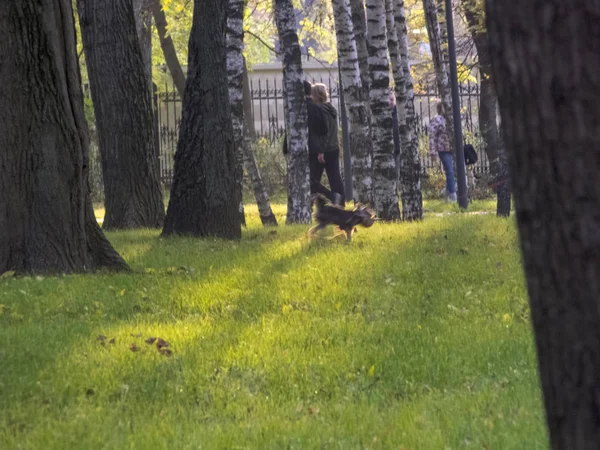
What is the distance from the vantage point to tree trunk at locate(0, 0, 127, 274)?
26.7 ft

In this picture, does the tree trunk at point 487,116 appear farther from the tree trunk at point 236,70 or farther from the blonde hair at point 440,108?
the tree trunk at point 236,70

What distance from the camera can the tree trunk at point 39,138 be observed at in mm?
8148

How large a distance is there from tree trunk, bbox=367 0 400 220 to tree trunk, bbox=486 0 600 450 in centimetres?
1157

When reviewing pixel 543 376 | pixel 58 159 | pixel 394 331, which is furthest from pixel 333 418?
pixel 58 159

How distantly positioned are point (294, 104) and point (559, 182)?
1235cm

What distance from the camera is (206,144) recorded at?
444 inches

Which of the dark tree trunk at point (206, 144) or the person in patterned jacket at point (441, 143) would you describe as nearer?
the dark tree trunk at point (206, 144)

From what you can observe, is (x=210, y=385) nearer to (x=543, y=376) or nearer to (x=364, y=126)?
(x=543, y=376)

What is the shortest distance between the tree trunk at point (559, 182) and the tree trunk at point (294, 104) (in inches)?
474

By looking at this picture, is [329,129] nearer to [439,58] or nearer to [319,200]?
[319,200]

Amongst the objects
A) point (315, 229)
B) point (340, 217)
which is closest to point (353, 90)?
point (315, 229)

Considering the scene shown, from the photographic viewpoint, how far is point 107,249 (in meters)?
8.91

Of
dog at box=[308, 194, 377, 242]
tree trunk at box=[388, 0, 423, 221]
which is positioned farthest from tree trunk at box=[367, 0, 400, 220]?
dog at box=[308, 194, 377, 242]

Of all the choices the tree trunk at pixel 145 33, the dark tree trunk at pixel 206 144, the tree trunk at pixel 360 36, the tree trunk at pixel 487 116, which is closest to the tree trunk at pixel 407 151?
the tree trunk at pixel 360 36
